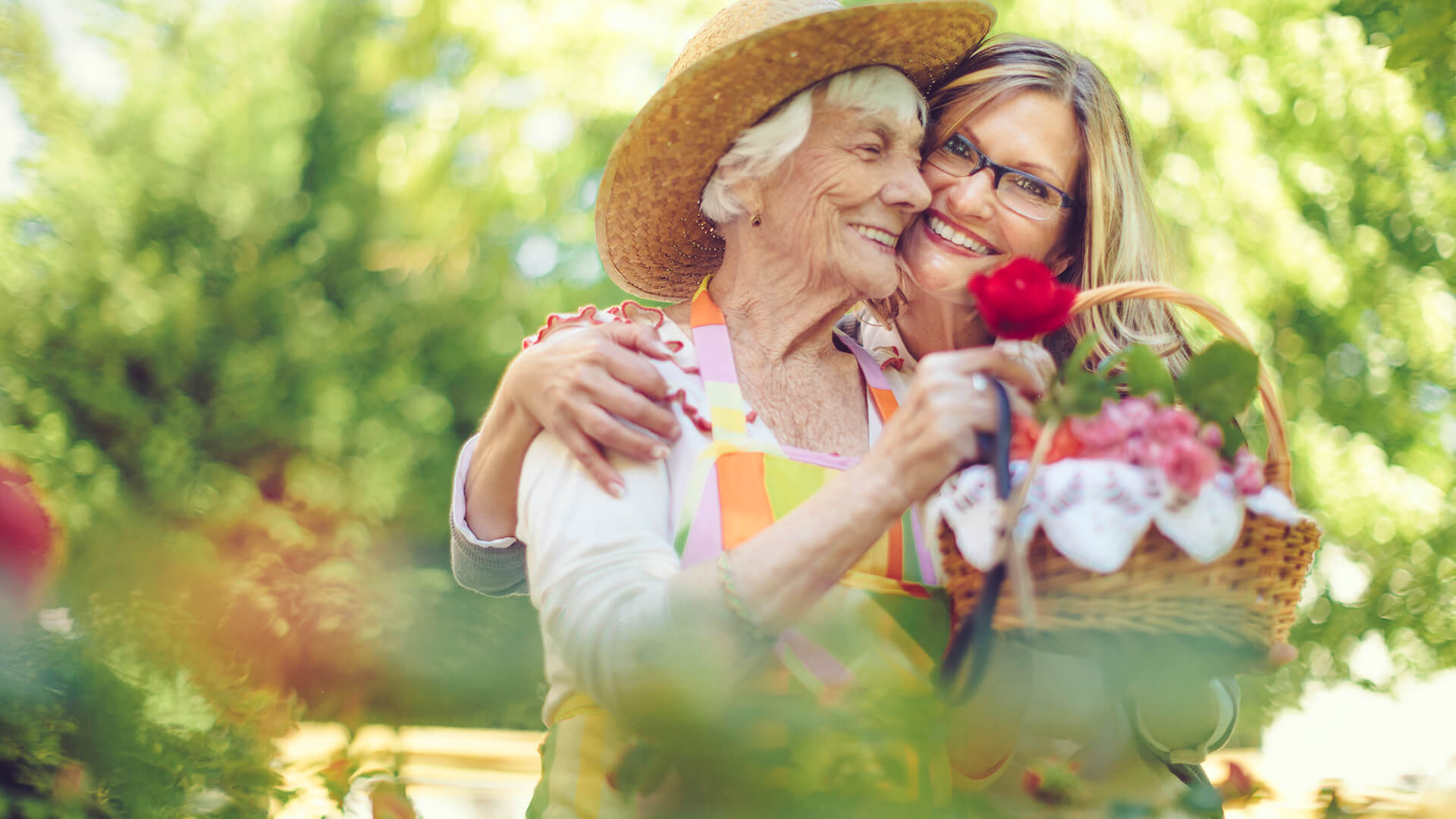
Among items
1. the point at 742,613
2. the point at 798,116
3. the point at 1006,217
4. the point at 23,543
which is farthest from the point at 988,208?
the point at 23,543

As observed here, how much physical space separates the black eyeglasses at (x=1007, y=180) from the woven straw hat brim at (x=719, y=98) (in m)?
0.14

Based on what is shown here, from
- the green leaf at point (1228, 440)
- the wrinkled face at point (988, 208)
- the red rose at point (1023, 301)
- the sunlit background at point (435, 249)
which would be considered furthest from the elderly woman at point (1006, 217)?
the sunlit background at point (435, 249)

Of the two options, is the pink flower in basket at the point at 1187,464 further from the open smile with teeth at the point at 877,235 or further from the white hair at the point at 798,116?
the white hair at the point at 798,116

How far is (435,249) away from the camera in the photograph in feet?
24.6

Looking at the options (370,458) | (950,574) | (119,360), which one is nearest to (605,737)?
(950,574)

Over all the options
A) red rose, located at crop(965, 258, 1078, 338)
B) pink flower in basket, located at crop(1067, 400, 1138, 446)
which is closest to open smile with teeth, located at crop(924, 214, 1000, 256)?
red rose, located at crop(965, 258, 1078, 338)

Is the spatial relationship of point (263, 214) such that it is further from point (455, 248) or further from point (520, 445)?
point (520, 445)

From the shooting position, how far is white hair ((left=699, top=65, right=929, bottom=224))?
6.43 ft

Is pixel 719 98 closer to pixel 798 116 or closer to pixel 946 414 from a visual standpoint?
pixel 798 116

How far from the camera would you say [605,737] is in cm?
170

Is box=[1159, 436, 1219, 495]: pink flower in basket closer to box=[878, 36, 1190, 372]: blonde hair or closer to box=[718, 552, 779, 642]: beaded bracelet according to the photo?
box=[718, 552, 779, 642]: beaded bracelet

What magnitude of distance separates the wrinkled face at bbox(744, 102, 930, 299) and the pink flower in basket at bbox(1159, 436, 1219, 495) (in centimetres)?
78

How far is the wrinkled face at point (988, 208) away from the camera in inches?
84.8

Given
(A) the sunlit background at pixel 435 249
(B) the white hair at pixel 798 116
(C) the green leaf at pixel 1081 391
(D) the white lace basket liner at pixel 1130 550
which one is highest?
(B) the white hair at pixel 798 116
